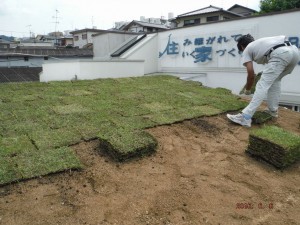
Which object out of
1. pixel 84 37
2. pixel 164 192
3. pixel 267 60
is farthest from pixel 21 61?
pixel 164 192

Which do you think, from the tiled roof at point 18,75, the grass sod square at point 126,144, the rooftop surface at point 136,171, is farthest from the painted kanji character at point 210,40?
the tiled roof at point 18,75

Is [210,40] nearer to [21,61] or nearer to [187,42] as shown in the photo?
[187,42]

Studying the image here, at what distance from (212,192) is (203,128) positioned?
181 cm

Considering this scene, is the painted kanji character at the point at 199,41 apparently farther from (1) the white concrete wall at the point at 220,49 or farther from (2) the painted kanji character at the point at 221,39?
(2) the painted kanji character at the point at 221,39

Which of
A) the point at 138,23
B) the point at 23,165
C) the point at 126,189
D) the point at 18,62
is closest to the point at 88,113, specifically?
the point at 23,165

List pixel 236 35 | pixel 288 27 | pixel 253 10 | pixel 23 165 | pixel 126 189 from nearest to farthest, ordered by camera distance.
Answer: pixel 126 189 → pixel 23 165 → pixel 288 27 → pixel 236 35 → pixel 253 10

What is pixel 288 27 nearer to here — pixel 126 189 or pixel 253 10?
pixel 126 189

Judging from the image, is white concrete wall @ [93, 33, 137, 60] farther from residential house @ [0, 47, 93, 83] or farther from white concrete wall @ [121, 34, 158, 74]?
residential house @ [0, 47, 93, 83]

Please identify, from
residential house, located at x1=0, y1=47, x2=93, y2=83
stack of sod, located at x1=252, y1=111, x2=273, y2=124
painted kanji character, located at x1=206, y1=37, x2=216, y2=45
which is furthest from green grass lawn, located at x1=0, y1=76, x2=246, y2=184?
residential house, located at x1=0, y1=47, x2=93, y2=83

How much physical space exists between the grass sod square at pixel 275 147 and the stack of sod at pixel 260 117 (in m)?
1.12

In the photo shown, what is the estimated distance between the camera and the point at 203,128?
14.7 feet

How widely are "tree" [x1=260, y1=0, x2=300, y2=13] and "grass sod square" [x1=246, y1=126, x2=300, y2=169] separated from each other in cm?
1847

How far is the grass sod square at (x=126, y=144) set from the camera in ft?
10.5

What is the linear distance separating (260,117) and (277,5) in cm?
1755
